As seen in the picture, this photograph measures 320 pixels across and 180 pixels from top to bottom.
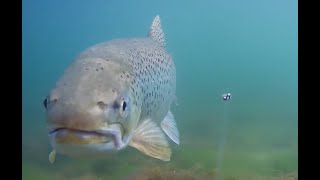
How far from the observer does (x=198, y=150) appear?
550 inches

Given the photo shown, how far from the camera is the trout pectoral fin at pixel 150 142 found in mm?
4023

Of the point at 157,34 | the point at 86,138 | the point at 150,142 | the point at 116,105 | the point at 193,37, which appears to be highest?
the point at 193,37

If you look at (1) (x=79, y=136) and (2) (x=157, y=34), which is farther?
(2) (x=157, y=34)

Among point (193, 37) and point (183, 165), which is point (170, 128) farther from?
point (193, 37)

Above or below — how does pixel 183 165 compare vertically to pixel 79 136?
below

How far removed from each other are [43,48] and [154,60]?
Answer: 464 feet

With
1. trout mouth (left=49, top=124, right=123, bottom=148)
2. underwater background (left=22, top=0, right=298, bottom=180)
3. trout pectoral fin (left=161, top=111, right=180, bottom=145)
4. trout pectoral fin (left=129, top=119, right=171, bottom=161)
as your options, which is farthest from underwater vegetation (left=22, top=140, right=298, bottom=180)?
underwater background (left=22, top=0, right=298, bottom=180)

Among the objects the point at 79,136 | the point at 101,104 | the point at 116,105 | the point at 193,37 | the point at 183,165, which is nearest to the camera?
the point at 79,136

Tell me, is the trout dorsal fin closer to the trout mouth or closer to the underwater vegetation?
the underwater vegetation

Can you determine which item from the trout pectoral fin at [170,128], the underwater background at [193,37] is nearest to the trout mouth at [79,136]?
the trout pectoral fin at [170,128]

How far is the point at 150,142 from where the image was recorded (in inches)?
161

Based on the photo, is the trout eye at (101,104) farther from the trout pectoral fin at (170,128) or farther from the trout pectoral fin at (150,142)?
the trout pectoral fin at (170,128)

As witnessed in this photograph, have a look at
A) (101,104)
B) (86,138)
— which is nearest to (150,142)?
(101,104)
